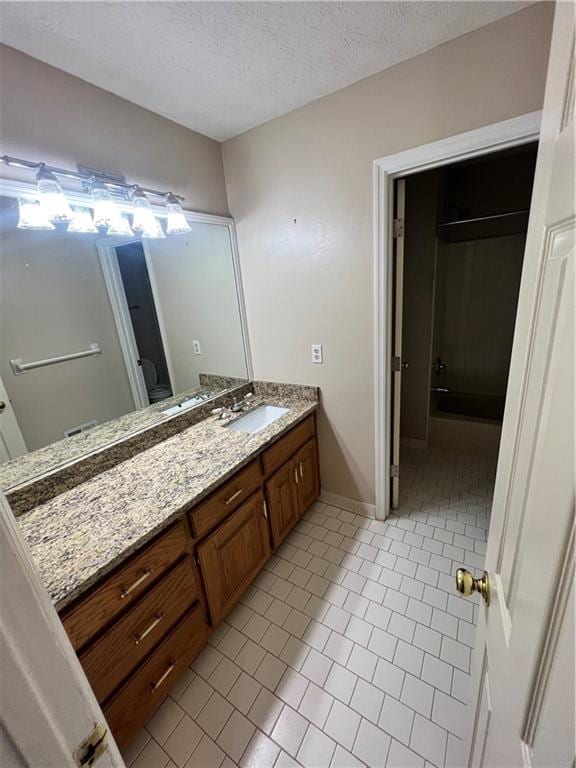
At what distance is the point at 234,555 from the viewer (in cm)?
151

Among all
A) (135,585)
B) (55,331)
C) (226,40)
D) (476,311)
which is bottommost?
(135,585)

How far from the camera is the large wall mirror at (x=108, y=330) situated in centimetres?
126

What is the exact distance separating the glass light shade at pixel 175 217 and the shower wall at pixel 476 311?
7.17 ft

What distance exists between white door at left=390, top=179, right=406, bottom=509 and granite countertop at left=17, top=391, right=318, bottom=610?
0.74 m

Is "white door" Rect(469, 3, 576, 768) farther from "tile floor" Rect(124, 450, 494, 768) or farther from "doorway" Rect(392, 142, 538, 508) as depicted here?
"doorway" Rect(392, 142, 538, 508)

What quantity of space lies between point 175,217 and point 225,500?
4.71ft

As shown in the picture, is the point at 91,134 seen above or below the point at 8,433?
above

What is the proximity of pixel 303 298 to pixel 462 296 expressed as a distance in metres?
2.09

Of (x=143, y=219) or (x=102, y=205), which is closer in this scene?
(x=102, y=205)

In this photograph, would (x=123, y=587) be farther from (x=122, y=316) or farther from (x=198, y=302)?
(x=198, y=302)

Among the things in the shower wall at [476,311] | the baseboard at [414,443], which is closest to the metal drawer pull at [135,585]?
the baseboard at [414,443]

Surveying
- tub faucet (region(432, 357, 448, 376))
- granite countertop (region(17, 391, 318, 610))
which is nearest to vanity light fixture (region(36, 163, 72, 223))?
granite countertop (region(17, 391, 318, 610))

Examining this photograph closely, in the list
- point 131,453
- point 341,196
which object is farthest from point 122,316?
point 341,196

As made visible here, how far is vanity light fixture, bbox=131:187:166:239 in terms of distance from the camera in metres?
1.48
